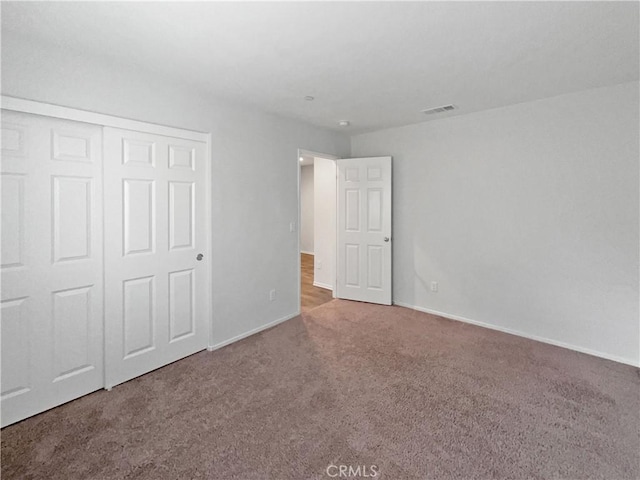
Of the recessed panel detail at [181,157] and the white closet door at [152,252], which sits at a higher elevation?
the recessed panel detail at [181,157]

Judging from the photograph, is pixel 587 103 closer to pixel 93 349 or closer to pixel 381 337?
pixel 381 337

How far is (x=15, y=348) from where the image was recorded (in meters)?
2.04

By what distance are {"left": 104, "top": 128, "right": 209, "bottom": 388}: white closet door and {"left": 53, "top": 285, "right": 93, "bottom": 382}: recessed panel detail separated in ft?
0.43

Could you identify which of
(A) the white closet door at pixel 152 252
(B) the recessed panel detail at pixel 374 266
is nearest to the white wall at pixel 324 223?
(B) the recessed panel detail at pixel 374 266

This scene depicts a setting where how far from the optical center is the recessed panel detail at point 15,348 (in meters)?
2.01

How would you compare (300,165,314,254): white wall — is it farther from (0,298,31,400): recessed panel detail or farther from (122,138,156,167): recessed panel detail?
(0,298,31,400): recessed panel detail

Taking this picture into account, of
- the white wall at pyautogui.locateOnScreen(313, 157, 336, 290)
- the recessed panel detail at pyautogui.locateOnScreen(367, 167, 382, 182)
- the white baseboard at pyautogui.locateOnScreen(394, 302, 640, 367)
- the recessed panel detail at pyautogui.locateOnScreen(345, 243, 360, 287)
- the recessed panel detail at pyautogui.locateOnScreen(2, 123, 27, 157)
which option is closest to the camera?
the recessed panel detail at pyautogui.locateOnScreen(2, 123, 27, 157)

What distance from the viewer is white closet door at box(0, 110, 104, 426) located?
2012 mm

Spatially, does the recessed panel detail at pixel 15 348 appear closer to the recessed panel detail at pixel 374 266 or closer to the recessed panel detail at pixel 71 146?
the recessed panel detail at pixel 71 146

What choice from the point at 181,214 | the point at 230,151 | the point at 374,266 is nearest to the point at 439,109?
the point at 374,266

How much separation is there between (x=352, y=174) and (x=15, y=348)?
379 cm

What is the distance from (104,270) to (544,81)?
12.4 ft

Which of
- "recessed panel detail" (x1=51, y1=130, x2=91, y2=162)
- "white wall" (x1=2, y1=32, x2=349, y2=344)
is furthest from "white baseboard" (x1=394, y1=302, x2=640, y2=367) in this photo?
"recessed panel detail" (x1=51, y1=130, x2=91, y2=162)

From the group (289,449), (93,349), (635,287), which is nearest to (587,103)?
(635,287)
